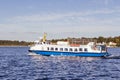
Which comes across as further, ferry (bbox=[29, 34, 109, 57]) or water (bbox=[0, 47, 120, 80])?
ferry (bbox=[29, 34, 109, 57])

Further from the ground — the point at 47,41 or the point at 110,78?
the point at 47,41

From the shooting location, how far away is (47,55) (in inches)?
4892

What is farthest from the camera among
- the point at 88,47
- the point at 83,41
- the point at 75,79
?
the point at 83,41

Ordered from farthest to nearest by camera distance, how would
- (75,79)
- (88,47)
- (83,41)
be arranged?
1. (83,41)
2. (88,47)
3. (75,79)

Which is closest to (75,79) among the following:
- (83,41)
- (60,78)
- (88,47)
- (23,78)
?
(60,78)

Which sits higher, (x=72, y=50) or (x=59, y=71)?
(x=72, y=50)

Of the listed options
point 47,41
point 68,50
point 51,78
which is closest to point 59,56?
point 68,50

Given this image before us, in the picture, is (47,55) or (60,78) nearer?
(60,78)

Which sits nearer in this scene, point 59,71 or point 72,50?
point 59,71

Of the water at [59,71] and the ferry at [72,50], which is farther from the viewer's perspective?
the ferry at [72,50]

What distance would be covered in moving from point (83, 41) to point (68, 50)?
38.3 feet

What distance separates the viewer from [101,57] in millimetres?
123125

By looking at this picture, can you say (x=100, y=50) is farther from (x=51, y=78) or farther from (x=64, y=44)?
(x=51, y=78)

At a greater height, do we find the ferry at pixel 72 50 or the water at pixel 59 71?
the ferry at pixel 72 50
